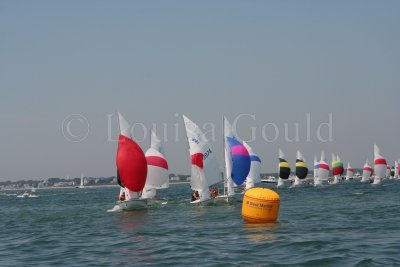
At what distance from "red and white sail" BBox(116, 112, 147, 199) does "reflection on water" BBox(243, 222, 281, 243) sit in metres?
19.7

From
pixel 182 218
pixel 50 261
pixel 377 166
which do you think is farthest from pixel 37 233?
pixel 377 166

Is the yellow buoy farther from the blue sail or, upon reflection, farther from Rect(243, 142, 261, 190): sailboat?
Rect(243, 142, 261, 190): sailboat

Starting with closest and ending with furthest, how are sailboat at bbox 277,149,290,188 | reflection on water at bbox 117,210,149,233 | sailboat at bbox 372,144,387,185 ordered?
reflection on water at bbox 117,210,149,233, sailboat at bbox 372,144,387,185, sailboat at bbox 277,149,290,188

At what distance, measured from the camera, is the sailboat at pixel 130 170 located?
51734 millimetres

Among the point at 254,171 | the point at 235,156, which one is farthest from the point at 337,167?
the point at 235,156

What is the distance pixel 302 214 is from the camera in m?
40.7

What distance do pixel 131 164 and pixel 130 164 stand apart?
0.09 m

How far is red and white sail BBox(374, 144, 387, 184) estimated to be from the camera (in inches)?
4350

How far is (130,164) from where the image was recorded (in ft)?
172

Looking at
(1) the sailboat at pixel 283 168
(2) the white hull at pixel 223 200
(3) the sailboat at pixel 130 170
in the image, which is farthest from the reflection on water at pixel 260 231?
(1) the sailboat at pixel 283 168

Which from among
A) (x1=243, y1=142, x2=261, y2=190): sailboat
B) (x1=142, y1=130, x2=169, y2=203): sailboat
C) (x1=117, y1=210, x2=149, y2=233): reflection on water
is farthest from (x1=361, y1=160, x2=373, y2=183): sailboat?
(x1=117, y1=210, x2=149, y2=233): reflection on water

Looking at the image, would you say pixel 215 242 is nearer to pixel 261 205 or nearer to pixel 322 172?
pixel 261 205

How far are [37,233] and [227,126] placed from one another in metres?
29.9

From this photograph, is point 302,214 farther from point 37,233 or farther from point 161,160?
point 161,160
